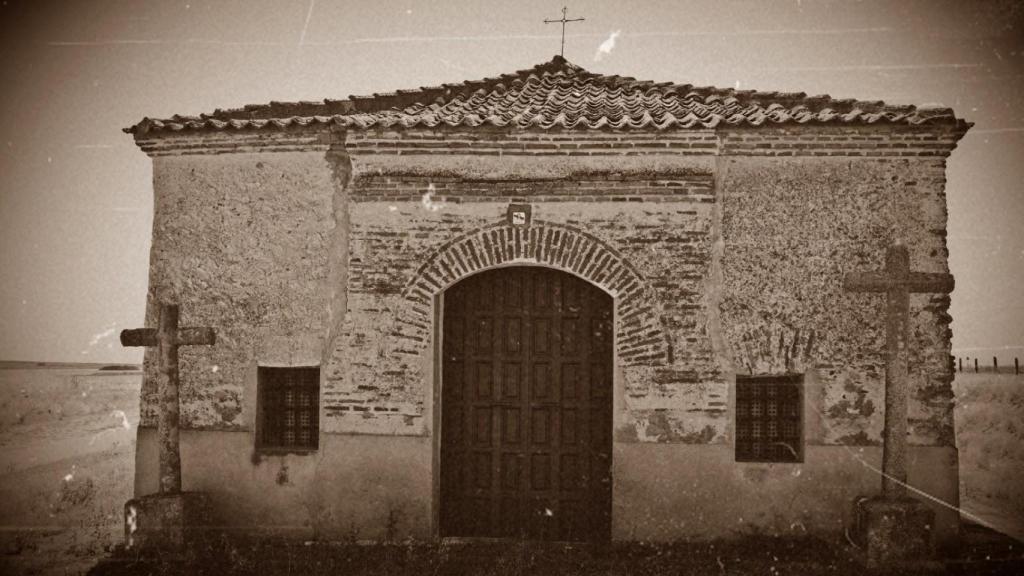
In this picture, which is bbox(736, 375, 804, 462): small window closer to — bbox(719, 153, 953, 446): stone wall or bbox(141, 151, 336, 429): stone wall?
bbox(719, 153, 953, 446): stone wall

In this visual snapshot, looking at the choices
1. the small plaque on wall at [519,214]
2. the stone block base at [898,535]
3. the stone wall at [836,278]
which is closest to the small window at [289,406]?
the small plaque on wall at [519,214]

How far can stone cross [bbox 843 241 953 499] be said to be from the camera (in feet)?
19.3

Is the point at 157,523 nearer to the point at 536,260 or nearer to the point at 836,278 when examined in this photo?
the point at 536,260

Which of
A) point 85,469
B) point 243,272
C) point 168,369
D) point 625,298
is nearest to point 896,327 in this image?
point 625,298

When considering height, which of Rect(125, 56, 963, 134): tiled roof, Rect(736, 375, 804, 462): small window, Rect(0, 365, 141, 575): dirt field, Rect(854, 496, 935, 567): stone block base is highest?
Rect(125, 56, 963, 134): tiled roof

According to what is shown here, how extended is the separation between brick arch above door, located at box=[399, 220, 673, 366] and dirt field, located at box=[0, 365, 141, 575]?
4261 mm

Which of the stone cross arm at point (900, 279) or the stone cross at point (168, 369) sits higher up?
the stone cross arm at point (900, 279)

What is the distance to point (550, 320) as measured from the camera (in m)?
6.81

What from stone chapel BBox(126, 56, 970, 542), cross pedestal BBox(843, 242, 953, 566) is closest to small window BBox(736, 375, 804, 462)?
stone chapel BBox(126, 56, 970, 542)

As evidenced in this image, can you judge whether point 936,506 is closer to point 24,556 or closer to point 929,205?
point 929,205

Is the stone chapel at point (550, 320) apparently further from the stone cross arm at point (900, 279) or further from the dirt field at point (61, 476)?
the dirt field at point (61, 476)

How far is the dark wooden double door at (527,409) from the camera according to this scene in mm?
6707

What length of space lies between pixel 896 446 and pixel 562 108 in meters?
5.00

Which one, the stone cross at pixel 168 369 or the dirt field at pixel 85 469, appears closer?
the stone cross at pixel 168 369
